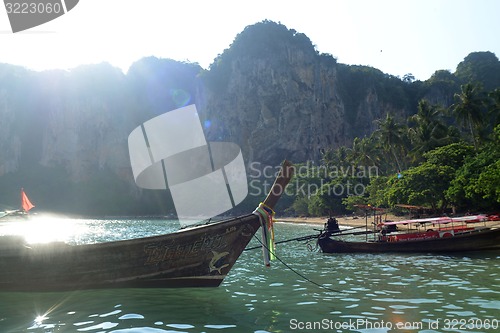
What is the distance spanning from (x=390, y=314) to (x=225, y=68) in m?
114

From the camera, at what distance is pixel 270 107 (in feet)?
341

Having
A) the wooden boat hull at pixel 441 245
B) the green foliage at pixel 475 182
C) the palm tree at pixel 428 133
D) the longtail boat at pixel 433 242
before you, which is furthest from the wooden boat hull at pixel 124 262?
the palm tree at pixel 428 133

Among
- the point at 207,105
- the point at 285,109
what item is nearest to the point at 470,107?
the point at 285,109

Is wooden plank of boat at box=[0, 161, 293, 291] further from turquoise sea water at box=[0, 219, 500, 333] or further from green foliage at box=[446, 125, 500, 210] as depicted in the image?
green foliage at box=[446, 125, 500, 210]

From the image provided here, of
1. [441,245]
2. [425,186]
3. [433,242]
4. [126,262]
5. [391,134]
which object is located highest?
[391,134]

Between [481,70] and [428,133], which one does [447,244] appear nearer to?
[428,133]

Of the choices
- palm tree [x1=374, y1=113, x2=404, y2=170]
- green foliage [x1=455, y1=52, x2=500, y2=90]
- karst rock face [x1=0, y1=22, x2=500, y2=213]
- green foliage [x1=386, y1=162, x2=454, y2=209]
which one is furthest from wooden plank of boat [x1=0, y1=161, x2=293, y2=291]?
green foliage [x1=455, y1=52, x2=500, y2=90]

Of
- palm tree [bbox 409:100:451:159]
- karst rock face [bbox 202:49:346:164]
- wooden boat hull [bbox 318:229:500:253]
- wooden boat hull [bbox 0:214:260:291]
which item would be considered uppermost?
karst rock face [bbox 202:49:346:164]

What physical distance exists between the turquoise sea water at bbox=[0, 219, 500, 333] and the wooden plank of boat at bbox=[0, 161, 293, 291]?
32 cm

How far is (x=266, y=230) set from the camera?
992cm

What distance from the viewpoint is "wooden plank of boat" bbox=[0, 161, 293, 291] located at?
9523 mm

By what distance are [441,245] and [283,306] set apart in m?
13.8

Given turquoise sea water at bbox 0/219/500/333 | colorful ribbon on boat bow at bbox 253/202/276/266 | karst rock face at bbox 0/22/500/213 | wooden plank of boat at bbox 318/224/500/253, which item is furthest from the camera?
karst rock face at bbox 0/22/500/213

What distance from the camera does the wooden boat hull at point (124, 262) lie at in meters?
9.52
